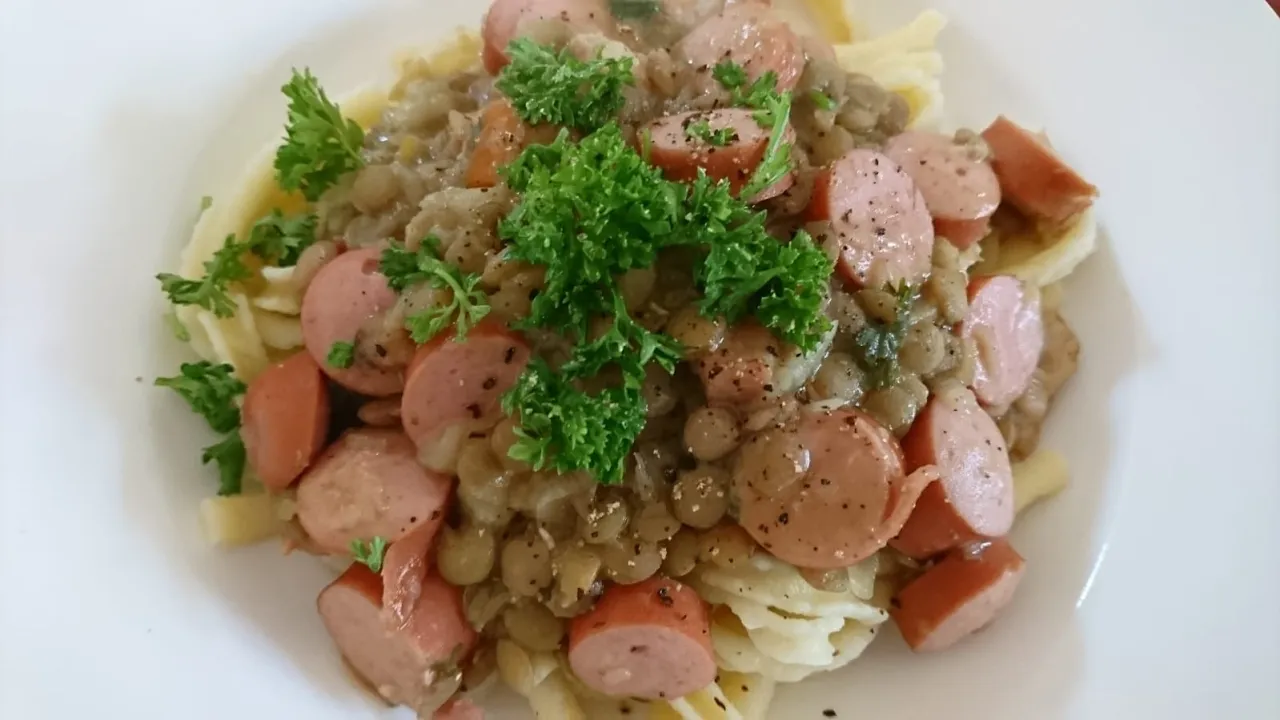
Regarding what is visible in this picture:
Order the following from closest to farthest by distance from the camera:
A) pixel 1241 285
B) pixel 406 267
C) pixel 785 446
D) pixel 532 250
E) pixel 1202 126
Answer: pixel 532 250
pixel 785 446
pixel 406 267
pixel 1241 285
pixel 1202 126

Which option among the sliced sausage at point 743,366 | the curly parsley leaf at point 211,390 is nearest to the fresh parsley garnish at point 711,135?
the sliced sausage at point 743,366

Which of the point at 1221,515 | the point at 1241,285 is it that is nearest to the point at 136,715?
the point at 1221,515

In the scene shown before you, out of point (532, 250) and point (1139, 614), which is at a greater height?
point (532, 250)

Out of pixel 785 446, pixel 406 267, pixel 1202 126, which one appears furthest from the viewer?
pixel 1202 126

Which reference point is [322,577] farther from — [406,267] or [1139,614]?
[1139,614]

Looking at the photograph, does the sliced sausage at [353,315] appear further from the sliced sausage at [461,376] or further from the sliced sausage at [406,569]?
the sliced sausage at [406,569]

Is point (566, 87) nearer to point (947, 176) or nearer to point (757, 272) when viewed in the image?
point (757, 272)
